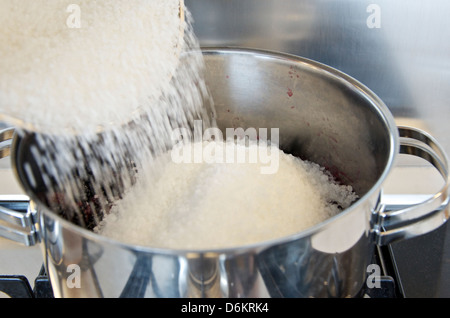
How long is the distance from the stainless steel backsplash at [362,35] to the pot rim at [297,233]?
2.5 inches

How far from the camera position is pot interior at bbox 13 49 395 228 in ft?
2.21

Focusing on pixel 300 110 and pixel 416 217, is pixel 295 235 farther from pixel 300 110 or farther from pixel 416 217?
pixel 300 110

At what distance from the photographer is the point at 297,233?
433 millimetres

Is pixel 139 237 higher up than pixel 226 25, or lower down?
lower down

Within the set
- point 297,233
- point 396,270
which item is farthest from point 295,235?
point 396,270

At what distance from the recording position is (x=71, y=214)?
0.69m

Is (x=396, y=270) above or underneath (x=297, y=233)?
underneath

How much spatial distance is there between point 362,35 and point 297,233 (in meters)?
0.45

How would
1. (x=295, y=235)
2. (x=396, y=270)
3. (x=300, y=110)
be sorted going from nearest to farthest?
(x=295, y=235)
(x=396, y=270)
(x=300, y=110)

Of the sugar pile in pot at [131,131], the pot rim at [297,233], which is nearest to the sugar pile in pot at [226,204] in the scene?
the sugar pile in pot at [131,131]

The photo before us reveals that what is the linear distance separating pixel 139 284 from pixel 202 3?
18.1 inches
